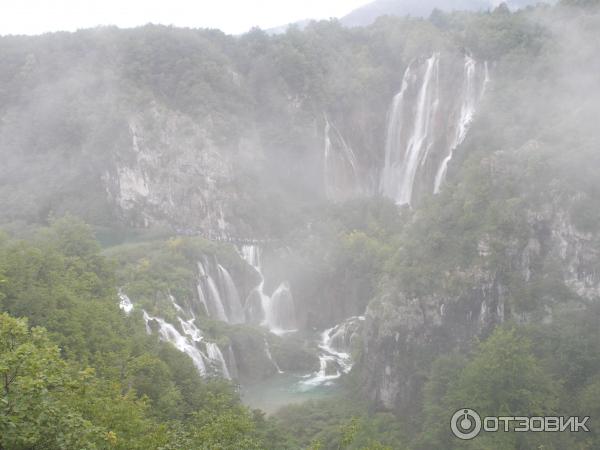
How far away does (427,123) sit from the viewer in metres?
58.5

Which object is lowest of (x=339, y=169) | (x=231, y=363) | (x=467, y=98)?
(x=231, y=363)

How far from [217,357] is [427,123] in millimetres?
32586

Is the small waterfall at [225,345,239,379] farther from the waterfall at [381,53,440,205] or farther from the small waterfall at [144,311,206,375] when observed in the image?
the waterfall at [381,53,440,205]

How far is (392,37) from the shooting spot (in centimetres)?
7075

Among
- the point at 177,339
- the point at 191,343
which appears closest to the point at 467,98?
the point at 191,343

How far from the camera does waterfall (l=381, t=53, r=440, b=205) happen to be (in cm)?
5794

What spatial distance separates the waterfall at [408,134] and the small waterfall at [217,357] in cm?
2742

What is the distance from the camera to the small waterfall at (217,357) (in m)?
35.2

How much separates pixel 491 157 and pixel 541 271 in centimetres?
774

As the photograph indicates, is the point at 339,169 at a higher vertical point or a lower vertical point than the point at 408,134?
lower

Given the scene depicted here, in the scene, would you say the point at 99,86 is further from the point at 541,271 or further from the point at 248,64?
the point at 541,271

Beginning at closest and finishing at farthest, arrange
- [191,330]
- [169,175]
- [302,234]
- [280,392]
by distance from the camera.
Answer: [280,392] < [191,330] < [302,234] < [169,175]

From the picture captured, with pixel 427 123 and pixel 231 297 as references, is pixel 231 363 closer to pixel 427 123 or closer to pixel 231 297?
pixel 231 297

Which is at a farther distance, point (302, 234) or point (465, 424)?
point (302, 234)
